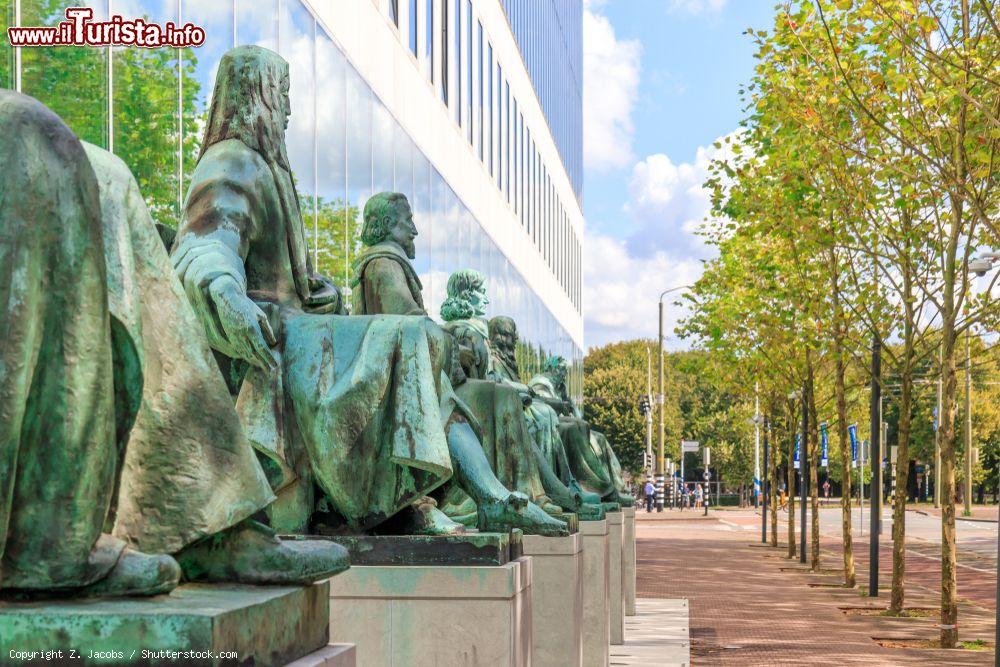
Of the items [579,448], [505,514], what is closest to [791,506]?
[579,448]

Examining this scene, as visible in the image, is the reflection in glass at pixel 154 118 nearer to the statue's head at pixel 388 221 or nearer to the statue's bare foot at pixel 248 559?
the statue's head at pixel 388 221

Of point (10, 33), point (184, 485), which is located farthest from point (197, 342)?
point (10, 33)

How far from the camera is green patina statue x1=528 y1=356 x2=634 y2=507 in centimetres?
1454

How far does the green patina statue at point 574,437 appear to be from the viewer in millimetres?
14539

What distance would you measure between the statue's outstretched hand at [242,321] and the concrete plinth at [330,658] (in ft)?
4.73

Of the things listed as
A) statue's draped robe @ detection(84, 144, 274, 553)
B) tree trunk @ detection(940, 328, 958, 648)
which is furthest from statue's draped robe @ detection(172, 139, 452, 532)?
tree trunk @ detection(940, 328, 958, 648)

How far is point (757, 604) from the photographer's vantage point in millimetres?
22328

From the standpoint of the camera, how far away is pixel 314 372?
5.45 m

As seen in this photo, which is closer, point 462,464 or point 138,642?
point 138,642

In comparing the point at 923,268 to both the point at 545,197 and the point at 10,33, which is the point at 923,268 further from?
the point at 545,197

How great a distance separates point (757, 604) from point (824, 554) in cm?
1484

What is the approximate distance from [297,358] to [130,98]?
4.65 m

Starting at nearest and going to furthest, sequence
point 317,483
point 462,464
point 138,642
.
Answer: point 138,642, point 317,483, point 462,464

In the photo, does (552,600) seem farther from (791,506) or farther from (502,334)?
(791,506)
